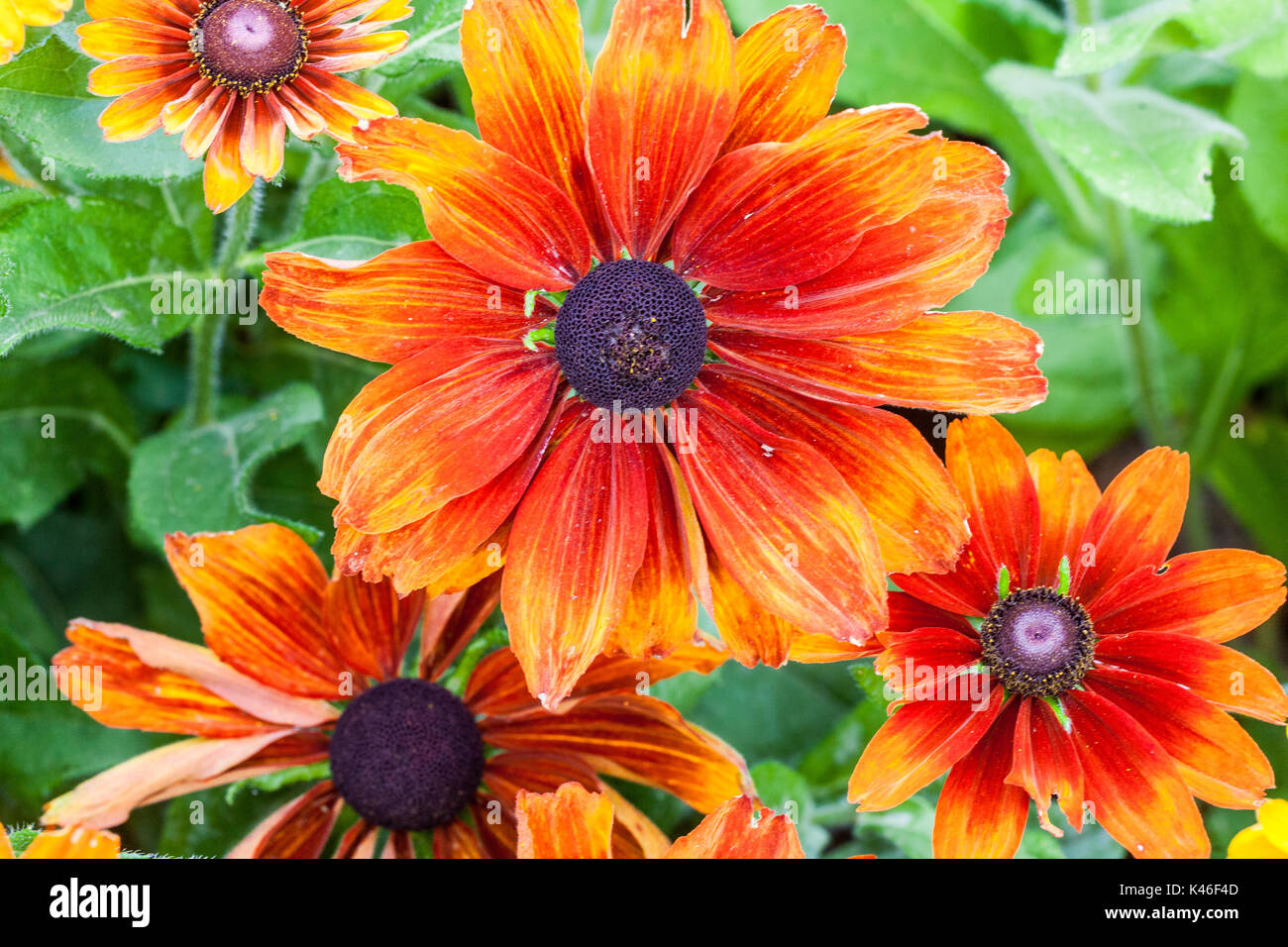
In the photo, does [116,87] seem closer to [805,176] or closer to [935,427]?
[805,176]

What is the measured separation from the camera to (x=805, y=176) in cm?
55

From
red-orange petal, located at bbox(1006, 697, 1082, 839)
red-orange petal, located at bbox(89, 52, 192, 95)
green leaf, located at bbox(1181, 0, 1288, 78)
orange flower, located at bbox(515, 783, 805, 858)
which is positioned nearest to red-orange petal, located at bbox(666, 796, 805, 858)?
orange flower, located at bbox(515, 783, 805, 858)

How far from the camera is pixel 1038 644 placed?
2.04ft

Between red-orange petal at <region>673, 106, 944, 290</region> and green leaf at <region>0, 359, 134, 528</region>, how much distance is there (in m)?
0.52

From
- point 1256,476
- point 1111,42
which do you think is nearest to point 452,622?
point 1111,42

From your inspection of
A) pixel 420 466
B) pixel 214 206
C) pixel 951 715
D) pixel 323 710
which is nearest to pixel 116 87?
pixel 214 206

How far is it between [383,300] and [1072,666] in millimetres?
373

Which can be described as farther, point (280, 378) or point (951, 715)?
point (280, 378)

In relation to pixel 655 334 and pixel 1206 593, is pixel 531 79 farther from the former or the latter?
pixel 1206 593

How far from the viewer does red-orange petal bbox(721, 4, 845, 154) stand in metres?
0.56

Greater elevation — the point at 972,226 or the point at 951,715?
the point at 972,226

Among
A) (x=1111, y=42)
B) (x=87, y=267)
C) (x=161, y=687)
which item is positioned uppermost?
(x=1111, y=42)

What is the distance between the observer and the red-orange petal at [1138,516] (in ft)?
2.06

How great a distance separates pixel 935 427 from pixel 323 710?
0.36 metres
